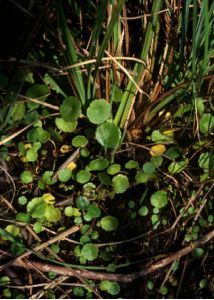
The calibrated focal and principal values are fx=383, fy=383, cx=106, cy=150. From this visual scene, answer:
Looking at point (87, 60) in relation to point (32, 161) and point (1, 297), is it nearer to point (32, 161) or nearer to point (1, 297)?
point (32, 161)

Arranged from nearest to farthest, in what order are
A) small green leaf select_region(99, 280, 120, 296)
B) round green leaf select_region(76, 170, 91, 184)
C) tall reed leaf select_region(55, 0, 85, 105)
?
tall reed leaf select_region(55, 0, 85, 105) < small green leaf select_region(99, 280, 120, 296) < round green leaf select_region(76, 170, 91, 184)

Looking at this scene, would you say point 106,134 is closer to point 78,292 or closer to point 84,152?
point 84,152

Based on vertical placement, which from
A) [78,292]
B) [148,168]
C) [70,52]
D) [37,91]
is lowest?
[78,292]

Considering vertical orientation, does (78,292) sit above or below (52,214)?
below

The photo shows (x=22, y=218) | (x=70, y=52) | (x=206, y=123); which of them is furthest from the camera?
(x=206, y=123)

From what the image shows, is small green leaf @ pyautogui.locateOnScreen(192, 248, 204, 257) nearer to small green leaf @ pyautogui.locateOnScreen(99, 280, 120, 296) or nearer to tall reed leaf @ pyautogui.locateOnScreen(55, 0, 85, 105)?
small green leaf @ pyautogui.locateOnScreen(99, 280, 120, 296)

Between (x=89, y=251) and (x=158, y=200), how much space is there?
0.86 ft

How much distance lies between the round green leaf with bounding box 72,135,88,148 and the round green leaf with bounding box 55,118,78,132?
35 millimetres

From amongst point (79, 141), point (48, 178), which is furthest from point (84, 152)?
point (48, 178)

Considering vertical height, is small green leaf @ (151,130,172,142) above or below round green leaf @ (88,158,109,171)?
above

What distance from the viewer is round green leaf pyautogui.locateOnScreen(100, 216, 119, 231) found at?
1.15 metres

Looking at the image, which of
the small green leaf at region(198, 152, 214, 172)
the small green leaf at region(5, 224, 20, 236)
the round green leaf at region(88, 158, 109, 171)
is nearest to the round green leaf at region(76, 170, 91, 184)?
the round green leaf at region(88, 158, 109, 171)

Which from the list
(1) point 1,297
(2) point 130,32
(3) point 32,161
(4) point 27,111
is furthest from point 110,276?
(2) point 130,32

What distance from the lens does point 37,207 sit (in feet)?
3.77
